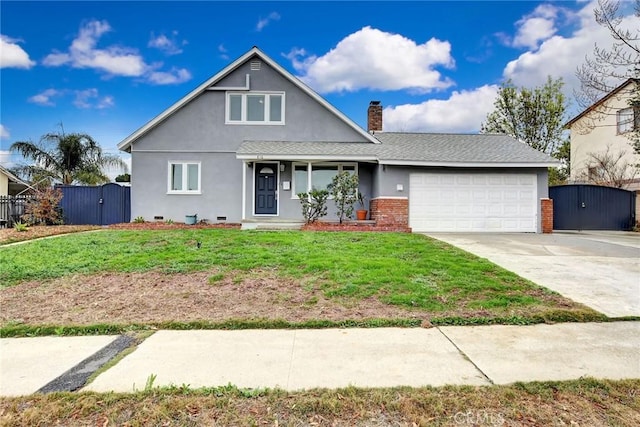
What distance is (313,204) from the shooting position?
13773 millimetres

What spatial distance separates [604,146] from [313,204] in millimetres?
20130

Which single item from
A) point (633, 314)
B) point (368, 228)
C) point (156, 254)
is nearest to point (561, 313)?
point (633, 314)

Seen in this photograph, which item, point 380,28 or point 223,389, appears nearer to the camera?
point 223,389

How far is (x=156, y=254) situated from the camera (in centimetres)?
809

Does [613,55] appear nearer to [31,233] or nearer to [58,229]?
[58,229]

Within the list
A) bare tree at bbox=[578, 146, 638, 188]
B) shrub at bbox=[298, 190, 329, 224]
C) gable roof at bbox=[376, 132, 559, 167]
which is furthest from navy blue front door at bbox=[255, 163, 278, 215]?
bare tree at bbox=[578, 146, 638, 188]

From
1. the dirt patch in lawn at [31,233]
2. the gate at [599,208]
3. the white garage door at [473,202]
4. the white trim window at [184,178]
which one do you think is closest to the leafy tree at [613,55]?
the white garage door at [473,202]

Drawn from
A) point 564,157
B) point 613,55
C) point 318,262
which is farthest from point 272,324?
point 564,157

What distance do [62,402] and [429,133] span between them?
17870 mm

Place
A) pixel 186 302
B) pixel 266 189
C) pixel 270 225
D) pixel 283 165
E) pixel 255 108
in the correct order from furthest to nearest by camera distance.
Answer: pixel 255 108
pixel 266 189
pixel 283 165
pixel 270 225
pixel 186 302

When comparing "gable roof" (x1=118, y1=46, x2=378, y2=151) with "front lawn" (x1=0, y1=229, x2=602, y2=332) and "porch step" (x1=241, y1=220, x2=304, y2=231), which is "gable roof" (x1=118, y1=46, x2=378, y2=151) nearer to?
"porch step" (x1=241, y1=220, x2=304, y2=231)

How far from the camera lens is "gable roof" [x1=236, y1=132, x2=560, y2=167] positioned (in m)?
13.7

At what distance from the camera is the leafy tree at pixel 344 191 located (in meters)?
13.6

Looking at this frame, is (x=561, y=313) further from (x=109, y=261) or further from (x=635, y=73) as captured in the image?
(x=635, y=73)
